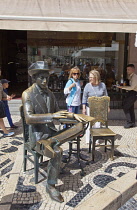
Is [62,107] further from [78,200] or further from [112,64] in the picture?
[78,200]

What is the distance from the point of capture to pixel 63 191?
2.91 m

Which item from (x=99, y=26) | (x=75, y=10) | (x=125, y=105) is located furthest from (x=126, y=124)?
(x=75, y=10)

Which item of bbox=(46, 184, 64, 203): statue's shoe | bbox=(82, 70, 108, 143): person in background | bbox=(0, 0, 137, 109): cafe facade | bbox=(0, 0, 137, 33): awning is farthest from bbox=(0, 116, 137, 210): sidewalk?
bbox=(0, 0, 137, 33): awning

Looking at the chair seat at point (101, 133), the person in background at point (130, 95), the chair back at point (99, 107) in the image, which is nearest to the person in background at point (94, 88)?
the chair back at point (99, 107)

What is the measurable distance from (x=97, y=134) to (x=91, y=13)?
276cm

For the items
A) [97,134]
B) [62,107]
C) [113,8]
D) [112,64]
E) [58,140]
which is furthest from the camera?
[112,64]

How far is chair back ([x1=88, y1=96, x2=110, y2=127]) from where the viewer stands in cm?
410

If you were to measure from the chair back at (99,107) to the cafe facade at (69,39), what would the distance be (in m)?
0.94

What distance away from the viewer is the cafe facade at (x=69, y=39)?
427 cm

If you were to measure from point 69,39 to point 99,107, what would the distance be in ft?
15.6

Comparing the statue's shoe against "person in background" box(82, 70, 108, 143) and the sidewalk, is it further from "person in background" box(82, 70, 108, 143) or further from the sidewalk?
"person in background" box(82, 70, 108, 143)

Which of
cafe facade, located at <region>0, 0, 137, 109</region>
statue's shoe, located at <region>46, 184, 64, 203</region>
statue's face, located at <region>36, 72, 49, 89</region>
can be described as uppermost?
cafe facade, located at <region>0, 0, 137, 109</region>

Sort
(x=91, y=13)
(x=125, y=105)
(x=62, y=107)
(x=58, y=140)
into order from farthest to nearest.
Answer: (x=62, y=107) → (x=125, y=105) → (x=91, y=13) → (x=58, y=140)

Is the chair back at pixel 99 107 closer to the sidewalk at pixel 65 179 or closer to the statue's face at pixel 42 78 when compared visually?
the sidewalk at pixel 65 179
